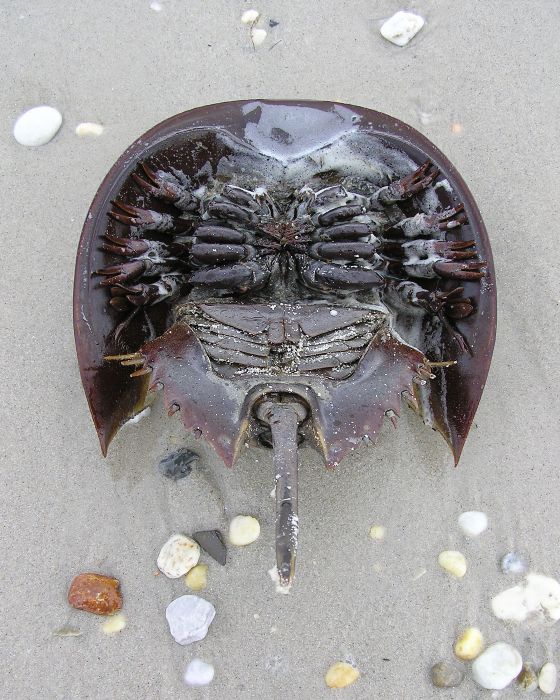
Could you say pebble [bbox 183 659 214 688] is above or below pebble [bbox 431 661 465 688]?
A: above

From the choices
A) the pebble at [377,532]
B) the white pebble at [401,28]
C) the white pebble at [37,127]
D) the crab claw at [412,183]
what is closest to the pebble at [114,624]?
the pebble at [377,532]

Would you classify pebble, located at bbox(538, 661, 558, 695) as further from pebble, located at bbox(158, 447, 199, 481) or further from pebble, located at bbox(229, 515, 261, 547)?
pebble, located at bbox(158, 447, 199, 481)

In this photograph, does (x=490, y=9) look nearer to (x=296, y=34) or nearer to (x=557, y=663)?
(x=296, y=34)

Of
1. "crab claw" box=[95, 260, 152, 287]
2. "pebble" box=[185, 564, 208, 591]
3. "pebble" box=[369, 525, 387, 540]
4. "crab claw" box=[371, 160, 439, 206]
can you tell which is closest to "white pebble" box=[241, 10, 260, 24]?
"crab claw" box=[371, 160, 439, 206]

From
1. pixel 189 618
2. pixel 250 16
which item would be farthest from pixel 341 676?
pixel 250 16

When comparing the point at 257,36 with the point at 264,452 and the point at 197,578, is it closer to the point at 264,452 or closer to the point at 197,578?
the point at 264,452

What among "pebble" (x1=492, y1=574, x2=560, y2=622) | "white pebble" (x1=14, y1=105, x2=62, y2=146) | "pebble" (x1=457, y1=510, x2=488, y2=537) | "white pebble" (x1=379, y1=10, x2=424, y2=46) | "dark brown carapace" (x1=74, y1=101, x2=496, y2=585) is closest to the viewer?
"dark brown carapace" (x1=74, y1=101, x2=496, y2=585)

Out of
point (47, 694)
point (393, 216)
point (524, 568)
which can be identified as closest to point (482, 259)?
point (393, 216)

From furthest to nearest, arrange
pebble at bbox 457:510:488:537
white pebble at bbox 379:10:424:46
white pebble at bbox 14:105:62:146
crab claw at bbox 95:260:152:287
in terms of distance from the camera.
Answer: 1. white pebble at bbox 379:10:424:46
2. white pebble at bbox 14:105:62:146
3. pebble at bbox 457:510:488:537
4. crab claw at bbox 95:260:152:287
